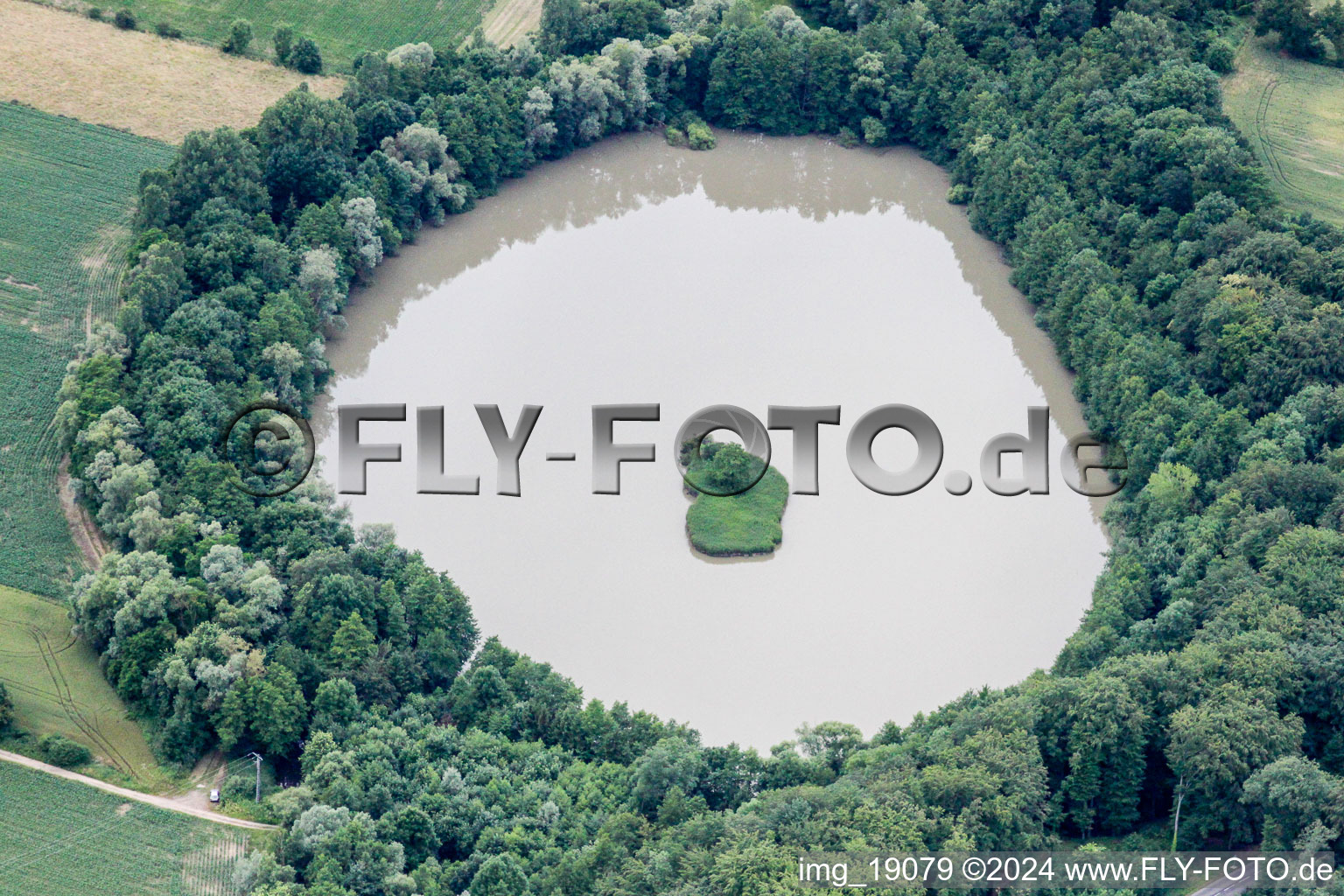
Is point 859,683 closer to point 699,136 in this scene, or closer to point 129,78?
point 699,136

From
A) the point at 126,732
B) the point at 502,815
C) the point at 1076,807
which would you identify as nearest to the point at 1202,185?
the point at 1076,807

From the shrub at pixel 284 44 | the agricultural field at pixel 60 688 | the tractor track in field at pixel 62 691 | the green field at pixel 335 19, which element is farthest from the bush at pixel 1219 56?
the tractor track in field at pixel 62 691

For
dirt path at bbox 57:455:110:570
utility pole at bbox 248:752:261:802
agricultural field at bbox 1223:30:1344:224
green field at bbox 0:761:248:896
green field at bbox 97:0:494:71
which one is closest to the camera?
green field at bbox 0:761:248:896

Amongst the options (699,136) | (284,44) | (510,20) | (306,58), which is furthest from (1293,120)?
(284,44)

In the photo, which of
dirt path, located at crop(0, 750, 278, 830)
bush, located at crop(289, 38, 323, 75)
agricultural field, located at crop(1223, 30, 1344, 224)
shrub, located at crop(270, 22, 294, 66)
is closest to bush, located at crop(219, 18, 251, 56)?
shrub, located at crop(270, 22, 294, 66)

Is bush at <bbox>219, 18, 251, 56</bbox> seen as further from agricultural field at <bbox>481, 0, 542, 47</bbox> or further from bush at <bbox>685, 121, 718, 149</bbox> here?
bush at <bbox>685, 121, 718, 149</bbox>

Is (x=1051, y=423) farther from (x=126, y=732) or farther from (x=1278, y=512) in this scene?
(x=126, y=732)

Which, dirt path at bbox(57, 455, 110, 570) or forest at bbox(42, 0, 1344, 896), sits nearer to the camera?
forest at bbox(42, 0, 1344, 896)

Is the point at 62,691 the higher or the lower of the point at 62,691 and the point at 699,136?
the lower
